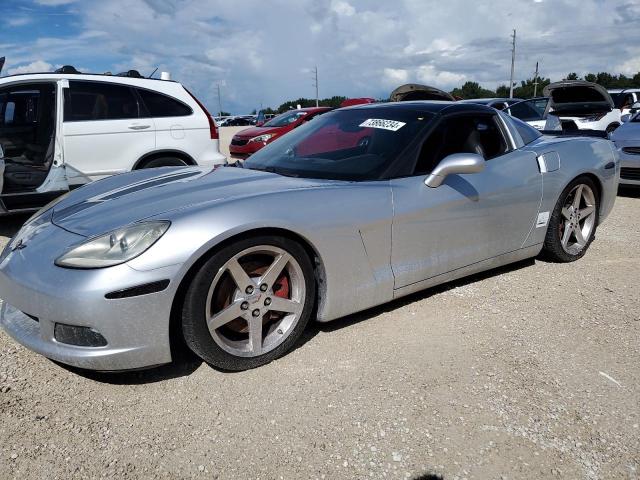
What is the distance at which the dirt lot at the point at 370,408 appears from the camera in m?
1.90

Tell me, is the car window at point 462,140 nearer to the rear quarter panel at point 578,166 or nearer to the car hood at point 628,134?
the rear quarter panel at point 578,166

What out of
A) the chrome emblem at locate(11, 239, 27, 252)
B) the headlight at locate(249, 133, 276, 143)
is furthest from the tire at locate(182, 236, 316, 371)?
the headlight at locate(249, 133, 276, 143)

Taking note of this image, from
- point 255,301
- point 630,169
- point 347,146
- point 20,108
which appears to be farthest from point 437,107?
point 630,169

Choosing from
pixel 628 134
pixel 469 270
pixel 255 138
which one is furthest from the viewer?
pixel 255 138

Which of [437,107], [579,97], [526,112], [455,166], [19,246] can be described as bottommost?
[19,246]

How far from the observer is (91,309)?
2066mm

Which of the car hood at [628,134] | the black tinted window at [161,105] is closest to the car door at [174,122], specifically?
the black tinted window at [161,105]

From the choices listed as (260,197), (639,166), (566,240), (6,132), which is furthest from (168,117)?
(639,166)

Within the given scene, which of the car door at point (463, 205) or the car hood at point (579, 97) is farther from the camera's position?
the car hood at point (579, 97)

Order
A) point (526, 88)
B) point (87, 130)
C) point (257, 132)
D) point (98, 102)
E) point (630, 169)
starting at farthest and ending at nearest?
point (526, 88) < point (257, 132) < point (630, 169) < point (98, 102) < point (87, 130)

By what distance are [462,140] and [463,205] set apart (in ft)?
1.73

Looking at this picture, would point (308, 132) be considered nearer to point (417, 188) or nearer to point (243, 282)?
point (417, 188)

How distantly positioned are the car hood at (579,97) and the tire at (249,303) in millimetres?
10945

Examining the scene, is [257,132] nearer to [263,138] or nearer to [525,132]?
[263,138]
